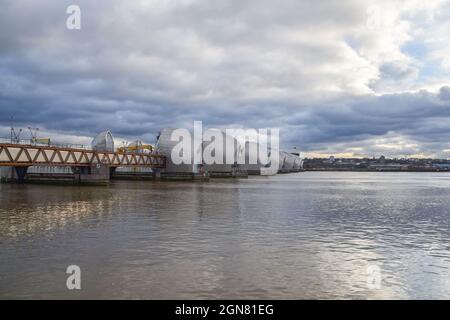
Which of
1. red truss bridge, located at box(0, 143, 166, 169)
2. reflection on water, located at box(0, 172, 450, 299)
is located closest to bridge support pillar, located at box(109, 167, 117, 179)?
red truss bridge, located at box(0, 143, 166, 169)

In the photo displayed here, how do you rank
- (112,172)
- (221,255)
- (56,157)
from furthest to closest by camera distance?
(112,172), (56,157), (221,255)

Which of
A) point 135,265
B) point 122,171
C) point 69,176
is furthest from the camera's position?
point 122,171

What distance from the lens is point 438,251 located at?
65.8ft

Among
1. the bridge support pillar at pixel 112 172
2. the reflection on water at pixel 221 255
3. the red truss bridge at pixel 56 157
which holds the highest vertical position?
the red truss bridge at pixel 56 157

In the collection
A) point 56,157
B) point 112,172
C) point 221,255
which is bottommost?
point 221,255

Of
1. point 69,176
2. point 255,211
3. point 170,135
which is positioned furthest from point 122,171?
point 255,211

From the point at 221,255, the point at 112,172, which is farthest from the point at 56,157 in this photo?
the point at 221,255

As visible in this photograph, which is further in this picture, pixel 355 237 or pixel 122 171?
pixel 122 171

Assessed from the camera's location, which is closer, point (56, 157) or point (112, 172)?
point (56, 157)

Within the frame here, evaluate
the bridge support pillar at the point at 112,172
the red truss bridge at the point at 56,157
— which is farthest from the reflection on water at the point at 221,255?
the bridge support pillar at the point at 112,172

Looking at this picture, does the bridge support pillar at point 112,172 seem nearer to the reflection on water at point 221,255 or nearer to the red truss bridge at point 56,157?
the red truss bridge at point 56,157

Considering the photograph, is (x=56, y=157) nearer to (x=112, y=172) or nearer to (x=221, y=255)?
(x=112, y=172)
